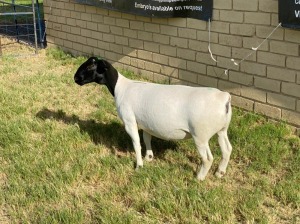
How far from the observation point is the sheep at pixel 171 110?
416cm

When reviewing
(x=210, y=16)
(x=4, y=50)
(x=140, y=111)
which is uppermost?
(x=210, y=16)

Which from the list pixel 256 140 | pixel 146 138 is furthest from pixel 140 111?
pixel 256 140

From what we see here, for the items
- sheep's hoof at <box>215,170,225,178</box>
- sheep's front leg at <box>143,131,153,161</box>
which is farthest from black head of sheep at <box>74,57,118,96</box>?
sheep's hoof at <box>215,170,225,178</box>

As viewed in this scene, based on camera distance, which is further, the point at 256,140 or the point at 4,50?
the point at 4,50

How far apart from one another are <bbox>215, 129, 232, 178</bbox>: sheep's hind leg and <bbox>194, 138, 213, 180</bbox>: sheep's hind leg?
0.66 ft

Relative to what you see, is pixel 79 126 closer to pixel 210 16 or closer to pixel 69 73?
pixel 210 16

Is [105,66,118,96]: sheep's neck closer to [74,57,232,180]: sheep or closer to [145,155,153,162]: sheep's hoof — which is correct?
[74,57,232,180]: sheep

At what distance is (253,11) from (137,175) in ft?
8.84

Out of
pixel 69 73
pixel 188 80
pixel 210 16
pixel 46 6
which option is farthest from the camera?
pixel 46 6

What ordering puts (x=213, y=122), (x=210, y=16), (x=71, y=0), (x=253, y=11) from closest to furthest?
(x=213, y=122) < (x=253, y=11) < (x=210, y=16) < (x=71, y=0)

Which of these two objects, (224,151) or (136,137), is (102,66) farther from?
(224,151)

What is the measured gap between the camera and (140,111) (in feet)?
15.2

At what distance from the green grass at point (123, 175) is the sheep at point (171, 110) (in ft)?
0.99

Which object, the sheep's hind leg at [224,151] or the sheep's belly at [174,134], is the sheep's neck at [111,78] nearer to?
the sheep's belly at [174,134]
